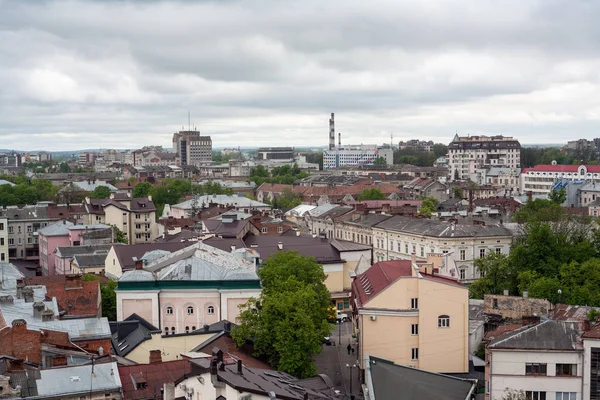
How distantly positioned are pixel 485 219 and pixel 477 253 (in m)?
11.2

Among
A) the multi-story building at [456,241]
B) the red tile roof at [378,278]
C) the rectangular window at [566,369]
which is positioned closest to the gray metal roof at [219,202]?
the multi-story building at [456,241]

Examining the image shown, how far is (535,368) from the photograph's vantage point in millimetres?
32531

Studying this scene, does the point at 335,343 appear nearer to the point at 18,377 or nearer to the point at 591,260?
the point at 591,260

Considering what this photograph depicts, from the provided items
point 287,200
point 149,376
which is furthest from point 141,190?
point 149,376

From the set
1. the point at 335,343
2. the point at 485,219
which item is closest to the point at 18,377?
the point at 335,343

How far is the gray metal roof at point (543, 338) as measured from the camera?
1272 inches

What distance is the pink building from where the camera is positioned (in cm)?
→ 7594

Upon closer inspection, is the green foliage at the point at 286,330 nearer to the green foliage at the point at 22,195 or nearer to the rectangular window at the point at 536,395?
the rectangular window at the point at 536,395

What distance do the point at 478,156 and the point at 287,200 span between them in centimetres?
7756

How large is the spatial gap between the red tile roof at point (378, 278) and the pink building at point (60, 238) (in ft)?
113

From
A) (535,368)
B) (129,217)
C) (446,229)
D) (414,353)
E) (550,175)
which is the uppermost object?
(550,175)

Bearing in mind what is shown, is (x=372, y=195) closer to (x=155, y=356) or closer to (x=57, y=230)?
(x=57, y=230)

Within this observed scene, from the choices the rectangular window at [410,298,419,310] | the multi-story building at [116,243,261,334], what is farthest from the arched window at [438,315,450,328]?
the multi-story building at [116,243,261,334]

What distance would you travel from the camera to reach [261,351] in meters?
37.7
